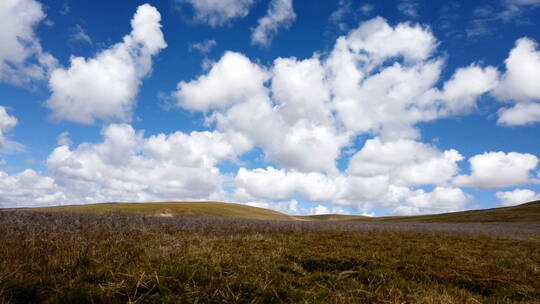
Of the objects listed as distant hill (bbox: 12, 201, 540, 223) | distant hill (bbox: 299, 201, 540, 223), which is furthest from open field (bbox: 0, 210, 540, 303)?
distant hill (bbox: 299, 201, 540, 223)

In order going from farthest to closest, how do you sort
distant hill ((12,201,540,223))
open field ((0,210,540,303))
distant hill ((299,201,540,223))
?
distant hill ((12,201,540,223)) < distant hill ((299,201,540,223)) < open field ((0,210,540,303))

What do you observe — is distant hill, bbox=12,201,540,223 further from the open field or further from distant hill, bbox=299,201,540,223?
the open field

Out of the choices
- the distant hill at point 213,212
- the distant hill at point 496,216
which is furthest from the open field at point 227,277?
the distant hill at point 496,216

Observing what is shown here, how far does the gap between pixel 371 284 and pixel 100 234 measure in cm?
862

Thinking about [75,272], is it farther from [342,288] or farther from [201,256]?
[342,288]

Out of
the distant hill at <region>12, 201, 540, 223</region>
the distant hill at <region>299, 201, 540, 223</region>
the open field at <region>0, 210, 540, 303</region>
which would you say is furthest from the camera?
the distant hill at <region>12, 201, 540, 223</region>

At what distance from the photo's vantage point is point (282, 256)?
859cm

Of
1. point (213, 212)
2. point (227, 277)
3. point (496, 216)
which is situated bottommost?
point (227, 277)

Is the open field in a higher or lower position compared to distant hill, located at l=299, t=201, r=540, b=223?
lower

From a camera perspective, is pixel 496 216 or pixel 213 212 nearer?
pixel 496 216

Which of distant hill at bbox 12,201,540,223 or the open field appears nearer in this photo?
the open field

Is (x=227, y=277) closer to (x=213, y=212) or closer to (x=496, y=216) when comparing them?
(x=213, y=212)

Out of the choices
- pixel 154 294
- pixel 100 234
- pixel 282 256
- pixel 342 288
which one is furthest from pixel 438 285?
pixel 100 234

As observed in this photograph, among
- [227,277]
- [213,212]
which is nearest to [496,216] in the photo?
[213,212]
